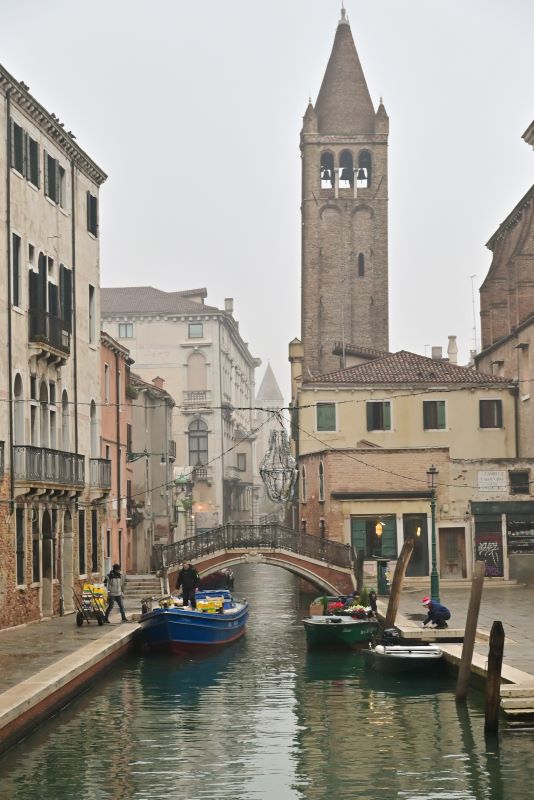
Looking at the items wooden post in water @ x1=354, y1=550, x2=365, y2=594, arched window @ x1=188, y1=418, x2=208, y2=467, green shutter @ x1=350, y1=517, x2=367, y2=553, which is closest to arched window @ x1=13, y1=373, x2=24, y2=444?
wooden post in water @ x1=354, y1=550, x2=365, y2=594

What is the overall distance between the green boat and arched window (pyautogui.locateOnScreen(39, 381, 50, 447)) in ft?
27.3

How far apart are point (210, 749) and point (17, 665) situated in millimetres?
5386

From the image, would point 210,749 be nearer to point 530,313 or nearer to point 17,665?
point 17,665

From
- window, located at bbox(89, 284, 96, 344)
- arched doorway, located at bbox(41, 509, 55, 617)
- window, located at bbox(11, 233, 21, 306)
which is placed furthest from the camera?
window, located at bbox(89, 284, 96, 344)

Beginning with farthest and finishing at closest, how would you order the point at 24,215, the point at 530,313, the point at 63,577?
the point at 530,313 → the point at 63,577 → the point at 24,215

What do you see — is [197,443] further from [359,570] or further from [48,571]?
[48,571]

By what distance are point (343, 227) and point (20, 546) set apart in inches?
1965

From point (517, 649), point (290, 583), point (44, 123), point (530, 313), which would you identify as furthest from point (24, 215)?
point (290, 583)

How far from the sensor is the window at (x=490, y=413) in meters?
53.2

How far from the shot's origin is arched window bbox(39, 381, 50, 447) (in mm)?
34688

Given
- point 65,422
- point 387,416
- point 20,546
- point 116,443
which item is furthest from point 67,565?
point 387,416

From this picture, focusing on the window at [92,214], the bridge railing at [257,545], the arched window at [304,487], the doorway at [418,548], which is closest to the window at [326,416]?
the arched window at [304,487]

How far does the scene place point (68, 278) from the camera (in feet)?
122

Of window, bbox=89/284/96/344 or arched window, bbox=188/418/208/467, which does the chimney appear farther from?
window, bbox=89/284/96/344
